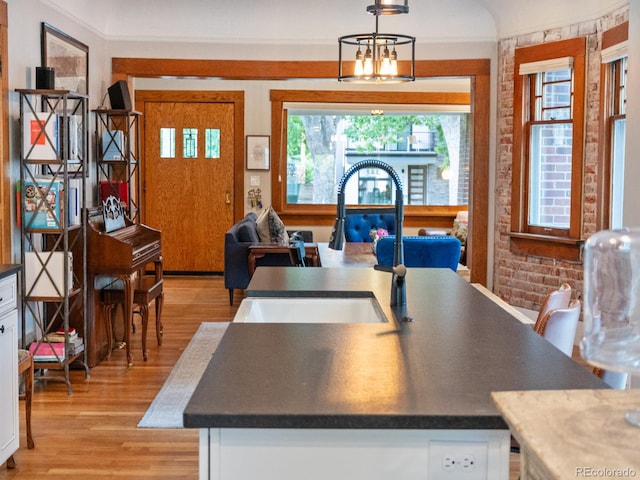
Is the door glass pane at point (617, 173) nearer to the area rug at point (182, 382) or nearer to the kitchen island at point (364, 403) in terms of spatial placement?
the area rug at point (182, 382)

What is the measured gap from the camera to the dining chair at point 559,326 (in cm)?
297

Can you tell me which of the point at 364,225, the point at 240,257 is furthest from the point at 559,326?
the point at 364,225

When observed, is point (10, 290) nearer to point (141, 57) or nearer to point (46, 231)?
point (46, 231)

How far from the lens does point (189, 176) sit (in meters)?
10.5

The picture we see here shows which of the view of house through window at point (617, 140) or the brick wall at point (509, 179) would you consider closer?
the view of house through window at point (617, 140)

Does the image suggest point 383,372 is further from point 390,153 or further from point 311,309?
point 390,153

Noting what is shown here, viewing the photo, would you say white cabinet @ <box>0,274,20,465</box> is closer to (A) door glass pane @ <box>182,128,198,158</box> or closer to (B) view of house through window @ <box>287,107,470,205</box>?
(A) door glass pane @ <box>182,128,198,158</box>

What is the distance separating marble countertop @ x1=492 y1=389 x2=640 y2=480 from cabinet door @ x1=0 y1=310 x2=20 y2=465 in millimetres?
2697

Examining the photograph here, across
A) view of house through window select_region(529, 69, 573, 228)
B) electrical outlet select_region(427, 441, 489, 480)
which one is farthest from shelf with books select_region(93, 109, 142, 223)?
electrical outlet select_region(427, 441, 489, 480)

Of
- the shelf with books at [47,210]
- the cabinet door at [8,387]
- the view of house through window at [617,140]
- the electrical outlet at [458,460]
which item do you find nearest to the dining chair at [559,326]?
the electrical outlet at [458,460]

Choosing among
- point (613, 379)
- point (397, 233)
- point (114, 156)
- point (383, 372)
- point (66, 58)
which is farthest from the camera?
point (114, 156)

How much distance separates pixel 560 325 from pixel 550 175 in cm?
433

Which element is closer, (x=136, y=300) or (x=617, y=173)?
(x=136, y=300)

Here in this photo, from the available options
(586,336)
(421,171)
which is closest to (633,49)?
(586,336)
